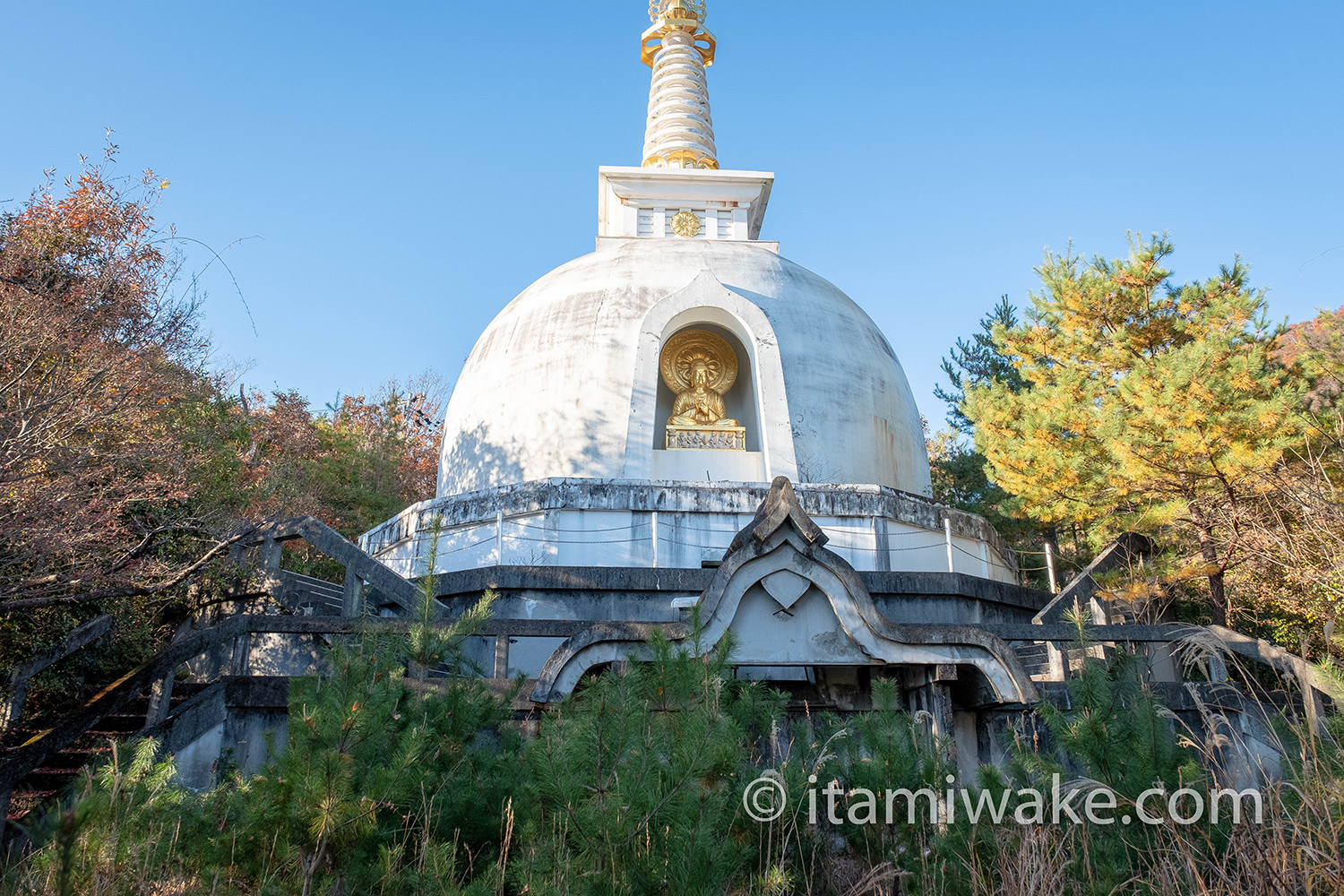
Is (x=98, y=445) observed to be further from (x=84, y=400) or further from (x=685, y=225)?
(x=685, y=225)

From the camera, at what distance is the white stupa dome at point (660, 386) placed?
14.1 meters

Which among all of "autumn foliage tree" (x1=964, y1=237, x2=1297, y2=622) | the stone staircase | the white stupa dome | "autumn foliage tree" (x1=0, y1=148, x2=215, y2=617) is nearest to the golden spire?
the white stupa dome

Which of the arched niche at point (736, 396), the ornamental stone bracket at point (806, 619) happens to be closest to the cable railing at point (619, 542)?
the arched niche at point (736, 396)

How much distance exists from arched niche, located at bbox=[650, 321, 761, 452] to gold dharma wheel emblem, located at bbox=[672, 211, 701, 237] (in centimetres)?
Result: 413

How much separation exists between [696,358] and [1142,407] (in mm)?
7268

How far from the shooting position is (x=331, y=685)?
4148mm

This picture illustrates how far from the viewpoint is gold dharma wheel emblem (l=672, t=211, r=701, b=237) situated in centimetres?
1948

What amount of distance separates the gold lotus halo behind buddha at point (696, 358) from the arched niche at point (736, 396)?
0.40ft

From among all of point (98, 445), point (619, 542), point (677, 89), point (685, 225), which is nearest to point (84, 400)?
point (98, 445)

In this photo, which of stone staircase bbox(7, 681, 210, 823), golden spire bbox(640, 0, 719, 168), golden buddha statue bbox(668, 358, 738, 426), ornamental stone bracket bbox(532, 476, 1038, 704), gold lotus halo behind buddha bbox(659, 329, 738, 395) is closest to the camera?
ornamental stone bracket bbox(532, 476, 1038, 704)

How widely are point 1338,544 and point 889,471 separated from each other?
6802 mm

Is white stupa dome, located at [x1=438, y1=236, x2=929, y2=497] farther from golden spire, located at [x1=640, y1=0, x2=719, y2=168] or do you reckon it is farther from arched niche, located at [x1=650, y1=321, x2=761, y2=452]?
golden spire, located at [x1=640, y1=0, x2=719, y2=168]

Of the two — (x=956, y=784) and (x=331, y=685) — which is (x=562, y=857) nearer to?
(x=331, y=685)

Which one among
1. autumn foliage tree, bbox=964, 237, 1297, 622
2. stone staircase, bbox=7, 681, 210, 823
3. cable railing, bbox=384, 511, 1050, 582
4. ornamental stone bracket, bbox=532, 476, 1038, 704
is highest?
autumn foliage tree, bbox=964, 237, 1297, 622
